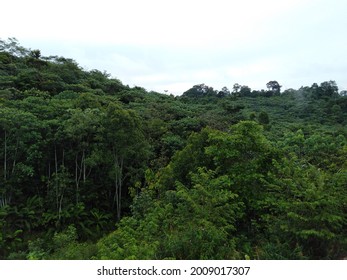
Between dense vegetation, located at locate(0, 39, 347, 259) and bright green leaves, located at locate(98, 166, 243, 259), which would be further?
dense vegetation, located at locate(0, 39, 347, 259)

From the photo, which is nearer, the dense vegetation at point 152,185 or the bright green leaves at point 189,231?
the bright green leaves at point 189,231

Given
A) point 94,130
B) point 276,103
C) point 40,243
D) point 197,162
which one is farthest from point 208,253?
point 276,103

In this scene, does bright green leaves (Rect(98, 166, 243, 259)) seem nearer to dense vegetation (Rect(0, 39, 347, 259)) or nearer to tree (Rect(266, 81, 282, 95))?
dense vegetation (Rect(0, 39, 347, 259))

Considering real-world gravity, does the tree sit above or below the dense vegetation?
above

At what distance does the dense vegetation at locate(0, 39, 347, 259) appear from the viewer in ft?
15.8

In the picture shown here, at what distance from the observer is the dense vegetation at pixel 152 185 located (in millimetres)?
4809

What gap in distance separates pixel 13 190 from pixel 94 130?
4.12 metres

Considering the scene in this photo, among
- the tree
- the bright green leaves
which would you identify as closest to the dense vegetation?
the bright green leaves

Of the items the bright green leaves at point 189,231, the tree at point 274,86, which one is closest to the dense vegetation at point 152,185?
the bright green leaves at point 189,231

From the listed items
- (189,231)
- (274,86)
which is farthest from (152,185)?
(274,86)

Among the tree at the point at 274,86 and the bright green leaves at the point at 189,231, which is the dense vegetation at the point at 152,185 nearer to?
the bright green leaves at the point at 189,231

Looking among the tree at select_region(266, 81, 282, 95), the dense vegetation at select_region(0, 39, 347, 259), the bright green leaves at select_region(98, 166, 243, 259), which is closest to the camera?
the bright green leaves at select_region(98, 166, 243, 259)

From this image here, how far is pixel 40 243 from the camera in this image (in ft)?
31.2

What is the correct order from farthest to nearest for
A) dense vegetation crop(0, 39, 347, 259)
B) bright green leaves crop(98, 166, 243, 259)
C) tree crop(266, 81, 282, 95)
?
tree crop(266, 81, 282, 95), dense vegetation crop(0, 39, 347, 259), bright green leaves crop(98, 166, 243, 259)
